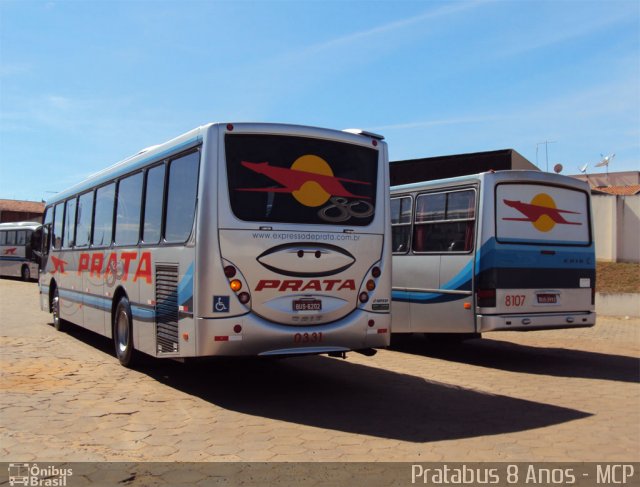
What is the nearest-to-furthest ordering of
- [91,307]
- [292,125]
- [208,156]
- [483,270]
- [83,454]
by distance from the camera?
[83,454], [208,156], [292,125], [483,270], [91,307]

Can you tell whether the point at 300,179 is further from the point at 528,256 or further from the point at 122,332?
the point at 528,256

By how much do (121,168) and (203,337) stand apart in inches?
171

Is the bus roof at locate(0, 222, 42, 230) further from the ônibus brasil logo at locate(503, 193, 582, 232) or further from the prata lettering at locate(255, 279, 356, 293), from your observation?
the prata lettering at locate(255, 279, 356, 293)

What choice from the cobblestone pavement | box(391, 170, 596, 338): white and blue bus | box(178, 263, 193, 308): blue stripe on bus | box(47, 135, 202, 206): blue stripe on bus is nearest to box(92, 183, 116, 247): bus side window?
box(47, 135, 202, 206): blue stripe on bus

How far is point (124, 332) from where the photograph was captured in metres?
9.38

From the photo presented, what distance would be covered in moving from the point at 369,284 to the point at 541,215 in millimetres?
4138

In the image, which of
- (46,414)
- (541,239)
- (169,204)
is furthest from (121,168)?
(541,239)

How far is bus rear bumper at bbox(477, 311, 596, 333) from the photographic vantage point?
31.7ft

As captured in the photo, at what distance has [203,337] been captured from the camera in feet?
22.3

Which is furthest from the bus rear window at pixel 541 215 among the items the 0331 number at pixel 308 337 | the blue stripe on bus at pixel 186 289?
the blue stripe on bus at pixel 186 289

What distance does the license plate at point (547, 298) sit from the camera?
10.1 meters

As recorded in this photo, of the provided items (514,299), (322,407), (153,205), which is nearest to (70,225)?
(153,205)

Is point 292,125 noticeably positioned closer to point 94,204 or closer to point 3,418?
point 3,418

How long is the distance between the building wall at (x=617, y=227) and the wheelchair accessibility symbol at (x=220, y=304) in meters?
17.0
